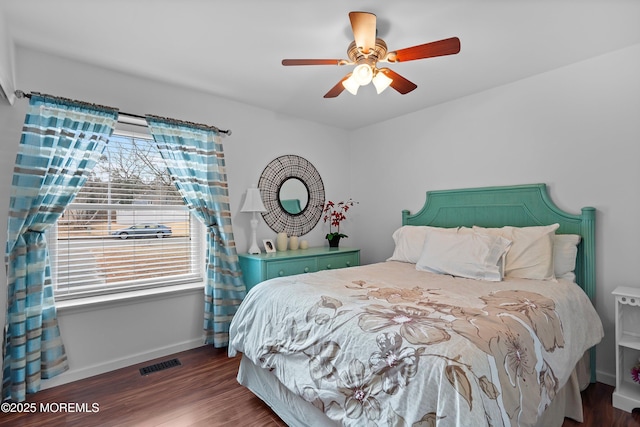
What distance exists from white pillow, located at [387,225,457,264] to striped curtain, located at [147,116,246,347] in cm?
157

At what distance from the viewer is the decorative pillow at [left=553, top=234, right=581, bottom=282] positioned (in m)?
2.36

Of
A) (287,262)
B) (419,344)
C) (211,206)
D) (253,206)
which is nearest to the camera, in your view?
(419,344)

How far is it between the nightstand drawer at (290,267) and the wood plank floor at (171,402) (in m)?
0.86

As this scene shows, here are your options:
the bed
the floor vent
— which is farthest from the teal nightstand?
the floor vent

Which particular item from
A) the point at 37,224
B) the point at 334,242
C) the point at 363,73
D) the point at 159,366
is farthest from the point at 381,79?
the point at 159,366

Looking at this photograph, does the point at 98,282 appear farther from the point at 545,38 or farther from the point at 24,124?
the point at 545,38

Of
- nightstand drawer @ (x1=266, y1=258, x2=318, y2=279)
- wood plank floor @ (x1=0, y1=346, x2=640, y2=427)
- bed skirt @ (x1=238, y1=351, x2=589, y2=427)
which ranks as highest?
nightstand drawer @ (x1=266, y1=258, x2=318, y2=279)

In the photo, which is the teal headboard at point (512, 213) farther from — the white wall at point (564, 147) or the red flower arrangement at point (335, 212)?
the red flower arrangement at point (335, 212)

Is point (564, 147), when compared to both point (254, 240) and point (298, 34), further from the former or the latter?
point (254, 240)

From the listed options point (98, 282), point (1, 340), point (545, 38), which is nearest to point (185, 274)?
point (98, 282)

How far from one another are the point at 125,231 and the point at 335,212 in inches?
92.3

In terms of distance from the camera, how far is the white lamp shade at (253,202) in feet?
10.7

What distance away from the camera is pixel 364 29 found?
173 centimetres

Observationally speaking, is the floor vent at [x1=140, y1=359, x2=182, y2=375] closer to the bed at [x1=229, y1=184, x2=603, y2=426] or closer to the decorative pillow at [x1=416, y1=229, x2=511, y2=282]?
the bed at [x1=229, y1=184, x2=603, y2=426]
